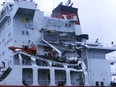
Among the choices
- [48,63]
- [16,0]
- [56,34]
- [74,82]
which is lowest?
[74,82]

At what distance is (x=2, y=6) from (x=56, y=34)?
6.63 m

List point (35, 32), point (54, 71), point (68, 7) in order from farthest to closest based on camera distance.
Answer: point (68, 7)
point (35, 32)
point (54, 71)

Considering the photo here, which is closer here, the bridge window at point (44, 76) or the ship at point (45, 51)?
the ship at point (45, 51)

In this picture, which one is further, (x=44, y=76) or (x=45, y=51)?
(x=45, y=51)

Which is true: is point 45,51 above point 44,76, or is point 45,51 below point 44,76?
above

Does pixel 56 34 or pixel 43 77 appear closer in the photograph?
pixel 43 77

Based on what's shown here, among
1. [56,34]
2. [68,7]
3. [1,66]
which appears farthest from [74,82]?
[68,7]

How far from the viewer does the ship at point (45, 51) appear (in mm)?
25781

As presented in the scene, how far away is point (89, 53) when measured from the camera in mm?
30438

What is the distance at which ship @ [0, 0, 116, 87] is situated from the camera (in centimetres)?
2578

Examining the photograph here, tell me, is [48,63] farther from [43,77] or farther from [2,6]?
[2,6]

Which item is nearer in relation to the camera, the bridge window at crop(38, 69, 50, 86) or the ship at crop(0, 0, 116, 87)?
the ship at crop(0, 0, 116, 87)

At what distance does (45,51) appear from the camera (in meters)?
28.9

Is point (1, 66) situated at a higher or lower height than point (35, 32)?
lower
